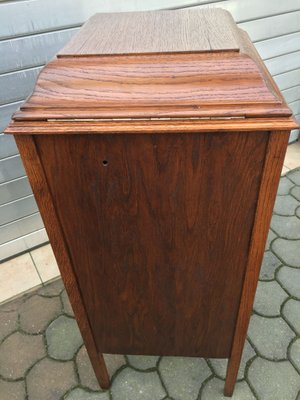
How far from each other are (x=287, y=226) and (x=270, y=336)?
0.78 m

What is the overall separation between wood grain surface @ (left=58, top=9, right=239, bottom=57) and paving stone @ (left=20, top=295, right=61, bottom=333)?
4.50ft

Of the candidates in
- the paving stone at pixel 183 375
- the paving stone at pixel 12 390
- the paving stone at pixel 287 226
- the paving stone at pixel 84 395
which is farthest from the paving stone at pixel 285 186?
the paving stone at pixel 12 390

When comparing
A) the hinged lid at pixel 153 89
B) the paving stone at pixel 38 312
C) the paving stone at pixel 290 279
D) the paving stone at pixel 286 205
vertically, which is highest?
the hinged lid at pixel 153 89

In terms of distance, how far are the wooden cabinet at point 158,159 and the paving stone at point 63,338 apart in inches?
26.8

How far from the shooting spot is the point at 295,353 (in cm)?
155

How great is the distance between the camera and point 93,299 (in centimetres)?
110

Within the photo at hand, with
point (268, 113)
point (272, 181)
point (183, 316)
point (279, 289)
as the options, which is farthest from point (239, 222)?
point (279, 289)

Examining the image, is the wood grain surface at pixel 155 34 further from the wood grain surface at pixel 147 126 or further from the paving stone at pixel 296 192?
the paving stone at pixel 296 192

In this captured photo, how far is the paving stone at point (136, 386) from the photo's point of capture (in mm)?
1452

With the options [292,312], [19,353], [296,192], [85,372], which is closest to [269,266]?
[292,312]

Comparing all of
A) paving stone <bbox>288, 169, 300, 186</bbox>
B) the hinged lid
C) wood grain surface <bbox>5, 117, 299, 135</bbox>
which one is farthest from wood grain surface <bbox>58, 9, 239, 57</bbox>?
paving stone <bbox>288, 169, 300, 186</bbox>

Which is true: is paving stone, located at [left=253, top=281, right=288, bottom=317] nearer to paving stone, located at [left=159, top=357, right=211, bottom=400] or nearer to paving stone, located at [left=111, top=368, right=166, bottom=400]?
paving stone, located at [left=159, top=357, right=211, bottom=400]

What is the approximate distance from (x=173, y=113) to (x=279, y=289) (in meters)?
1.46

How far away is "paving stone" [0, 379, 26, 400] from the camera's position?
148 cm
